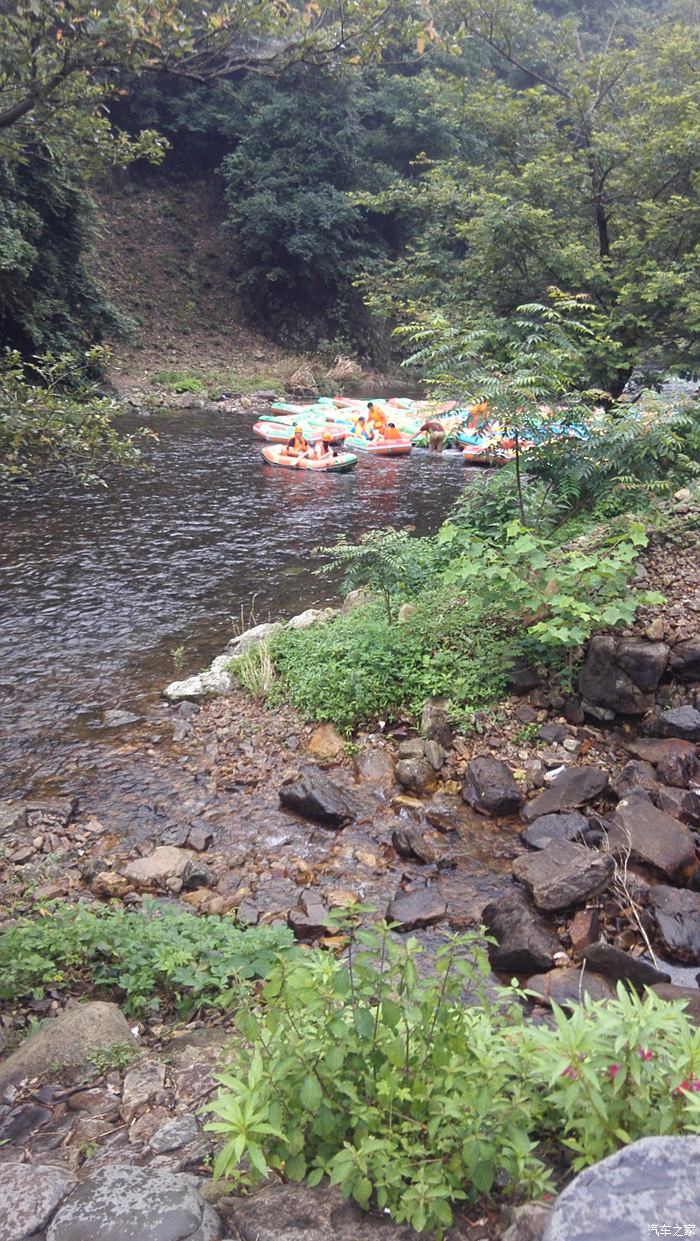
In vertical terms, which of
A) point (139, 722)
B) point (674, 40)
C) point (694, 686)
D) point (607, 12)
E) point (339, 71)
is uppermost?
point (607, 12)

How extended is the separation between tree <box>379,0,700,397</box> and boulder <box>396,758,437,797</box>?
5.23 meters

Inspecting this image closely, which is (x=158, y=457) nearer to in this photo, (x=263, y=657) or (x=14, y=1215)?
(x=263, y=657)

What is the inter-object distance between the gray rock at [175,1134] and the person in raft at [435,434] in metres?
16.8

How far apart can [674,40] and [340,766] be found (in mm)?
11474

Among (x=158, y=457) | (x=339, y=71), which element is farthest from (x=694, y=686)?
(x=158, y=457)

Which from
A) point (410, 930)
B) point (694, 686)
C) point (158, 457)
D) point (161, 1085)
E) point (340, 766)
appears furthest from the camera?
point (158, 457)

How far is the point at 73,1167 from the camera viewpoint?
2293 mm

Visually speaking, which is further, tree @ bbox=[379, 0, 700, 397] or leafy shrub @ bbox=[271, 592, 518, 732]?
tree @ bbox=[379, 0, 700, 397]

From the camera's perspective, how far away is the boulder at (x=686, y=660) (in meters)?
5.35

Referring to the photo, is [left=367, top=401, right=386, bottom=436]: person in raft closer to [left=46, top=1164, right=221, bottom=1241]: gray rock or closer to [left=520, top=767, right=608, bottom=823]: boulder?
[left=520, top=767, right=608, bottom=823]: boulder

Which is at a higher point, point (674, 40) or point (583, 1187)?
point (674, 40)

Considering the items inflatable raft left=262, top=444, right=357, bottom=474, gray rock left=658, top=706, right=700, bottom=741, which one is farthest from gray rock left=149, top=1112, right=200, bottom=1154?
inflatable raft left=262, top=444, right=357, bottom=474

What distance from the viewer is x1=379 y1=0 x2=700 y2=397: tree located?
862 cm

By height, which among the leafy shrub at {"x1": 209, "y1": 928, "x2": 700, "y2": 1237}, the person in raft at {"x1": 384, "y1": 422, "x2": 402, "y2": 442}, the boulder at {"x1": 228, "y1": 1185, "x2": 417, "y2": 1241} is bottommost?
the person in raft at {"x1": 384, "y1": 422, "x2": 402, "y2": 442}
